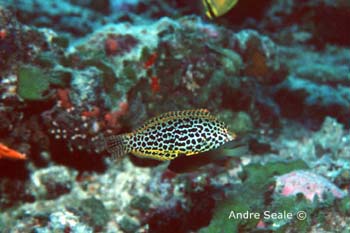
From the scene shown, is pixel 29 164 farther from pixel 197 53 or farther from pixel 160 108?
pixel 197 53

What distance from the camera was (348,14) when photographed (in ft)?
33.0

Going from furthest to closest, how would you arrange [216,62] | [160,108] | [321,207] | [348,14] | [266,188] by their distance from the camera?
[348,14]
[216,62]
[160,108]
[266,188]
[321,207]

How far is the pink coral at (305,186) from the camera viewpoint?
462cm

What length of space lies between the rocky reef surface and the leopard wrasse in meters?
0.28

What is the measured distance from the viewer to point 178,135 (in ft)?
11.5

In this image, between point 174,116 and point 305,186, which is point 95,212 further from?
point 305,186

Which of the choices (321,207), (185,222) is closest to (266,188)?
(321,207)

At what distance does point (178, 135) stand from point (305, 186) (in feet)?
6.67

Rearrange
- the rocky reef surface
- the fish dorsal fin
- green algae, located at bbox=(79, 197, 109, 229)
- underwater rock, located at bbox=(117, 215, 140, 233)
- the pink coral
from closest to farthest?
the fish dorsal fin, the rocky reef surface, the pink coral, green algae, located at bbox=(79, 197, 109, 229), underwater rock, located at bbox=(117, 215, 140, 233)

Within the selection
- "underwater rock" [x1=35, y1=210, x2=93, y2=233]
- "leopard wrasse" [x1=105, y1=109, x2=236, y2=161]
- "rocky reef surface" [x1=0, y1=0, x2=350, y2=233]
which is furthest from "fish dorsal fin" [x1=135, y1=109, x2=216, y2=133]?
"underwater rock" [x1=35, y1=210, x2=93, y2=233]

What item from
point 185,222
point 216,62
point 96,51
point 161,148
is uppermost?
point 96,51

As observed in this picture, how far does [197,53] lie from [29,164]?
2.93 metres

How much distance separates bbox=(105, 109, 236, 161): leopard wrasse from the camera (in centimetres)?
349

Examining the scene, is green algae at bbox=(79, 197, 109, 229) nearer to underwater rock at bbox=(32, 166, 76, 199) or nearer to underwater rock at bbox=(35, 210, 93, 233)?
underwater rock at bbox=(32, 166, 76, 199)
